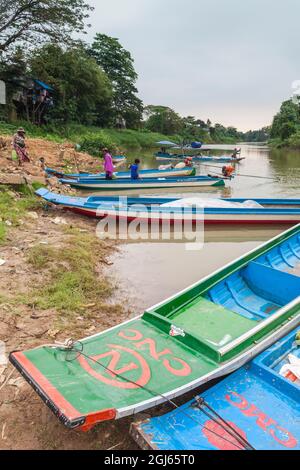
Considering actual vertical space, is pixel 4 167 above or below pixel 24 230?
above

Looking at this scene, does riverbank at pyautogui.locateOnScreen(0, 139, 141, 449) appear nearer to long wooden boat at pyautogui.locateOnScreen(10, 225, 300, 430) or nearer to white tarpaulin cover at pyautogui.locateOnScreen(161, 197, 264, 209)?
long wooden boat at pyautogui.locateOnScreen(10, 225, 300, 430)

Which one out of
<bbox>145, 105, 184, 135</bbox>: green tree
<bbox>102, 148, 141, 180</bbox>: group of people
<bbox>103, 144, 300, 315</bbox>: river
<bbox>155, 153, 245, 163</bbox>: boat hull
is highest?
<bbox>145, 105, 184, 135</bbox>: green tree

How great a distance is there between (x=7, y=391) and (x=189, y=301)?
2.18 meters

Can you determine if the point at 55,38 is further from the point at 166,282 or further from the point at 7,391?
the point at 7,391

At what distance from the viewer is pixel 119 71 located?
143ft

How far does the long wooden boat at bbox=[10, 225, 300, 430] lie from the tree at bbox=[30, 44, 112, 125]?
25.3 meters

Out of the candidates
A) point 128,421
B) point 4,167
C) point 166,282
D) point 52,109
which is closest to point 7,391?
point 128,421

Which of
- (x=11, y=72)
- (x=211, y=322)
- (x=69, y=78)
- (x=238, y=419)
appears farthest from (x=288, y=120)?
(x=238, y=419)

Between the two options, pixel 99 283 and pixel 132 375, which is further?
pixel 99 283

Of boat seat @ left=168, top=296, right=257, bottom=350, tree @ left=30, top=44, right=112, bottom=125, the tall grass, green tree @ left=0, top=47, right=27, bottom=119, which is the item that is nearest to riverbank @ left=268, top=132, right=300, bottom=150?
tree @ left=30, top=44, right=112, bottom=125

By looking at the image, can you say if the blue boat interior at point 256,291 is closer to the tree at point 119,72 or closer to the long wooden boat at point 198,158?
the long wooden boat at point 198,158

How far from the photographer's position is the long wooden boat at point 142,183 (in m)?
13.3

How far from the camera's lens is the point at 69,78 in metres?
27.4

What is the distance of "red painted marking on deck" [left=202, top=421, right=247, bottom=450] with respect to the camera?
2.45m
